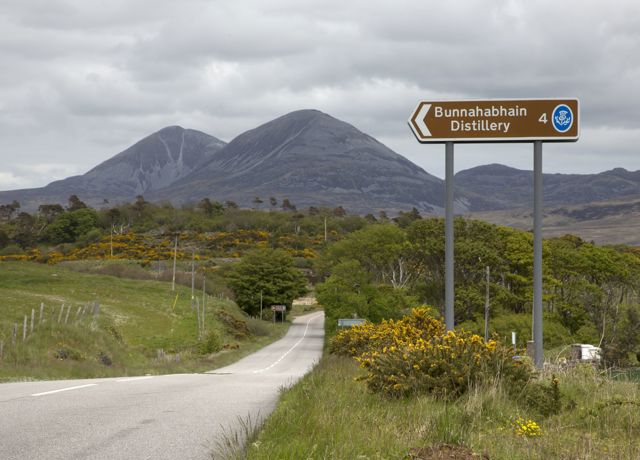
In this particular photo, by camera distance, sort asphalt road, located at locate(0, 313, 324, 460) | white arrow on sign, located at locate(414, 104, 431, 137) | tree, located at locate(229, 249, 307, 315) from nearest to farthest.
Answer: asphalt road, located at locate(0, 313, 324, 460)
white arrow on sign, located at locate(414, 104, 431, 137)
tree, located at locate(229, 249, 307, 315)

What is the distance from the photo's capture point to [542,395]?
10117 mm

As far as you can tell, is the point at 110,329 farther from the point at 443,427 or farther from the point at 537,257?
the point at 443,427

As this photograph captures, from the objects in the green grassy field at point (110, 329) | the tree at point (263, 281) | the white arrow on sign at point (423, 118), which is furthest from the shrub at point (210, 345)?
the white arrow on sign at point (423, 118)

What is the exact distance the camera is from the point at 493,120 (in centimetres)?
1336

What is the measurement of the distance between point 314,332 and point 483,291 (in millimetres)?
29907

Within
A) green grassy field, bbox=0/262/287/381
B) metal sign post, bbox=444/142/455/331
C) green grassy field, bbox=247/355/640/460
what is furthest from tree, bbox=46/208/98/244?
green grassy field, bbox=247/355/640/460

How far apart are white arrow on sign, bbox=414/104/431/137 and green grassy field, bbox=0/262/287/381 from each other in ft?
47.2

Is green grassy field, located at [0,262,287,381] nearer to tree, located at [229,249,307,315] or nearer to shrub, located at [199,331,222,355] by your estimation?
shrub, located at [199,331,222,355]

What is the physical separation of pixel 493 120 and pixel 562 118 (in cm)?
118

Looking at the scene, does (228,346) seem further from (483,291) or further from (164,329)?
(483,291)

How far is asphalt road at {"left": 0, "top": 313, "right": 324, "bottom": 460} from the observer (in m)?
8.02

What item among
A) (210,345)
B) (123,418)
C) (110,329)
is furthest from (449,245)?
(210,345)

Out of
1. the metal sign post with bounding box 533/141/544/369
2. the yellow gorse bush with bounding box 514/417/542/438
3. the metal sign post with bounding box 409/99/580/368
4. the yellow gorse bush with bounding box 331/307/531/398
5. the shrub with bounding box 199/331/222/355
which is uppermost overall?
the metal sign post with bounding box 409/99/580/368

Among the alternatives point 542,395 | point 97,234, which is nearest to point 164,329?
point 542,395
